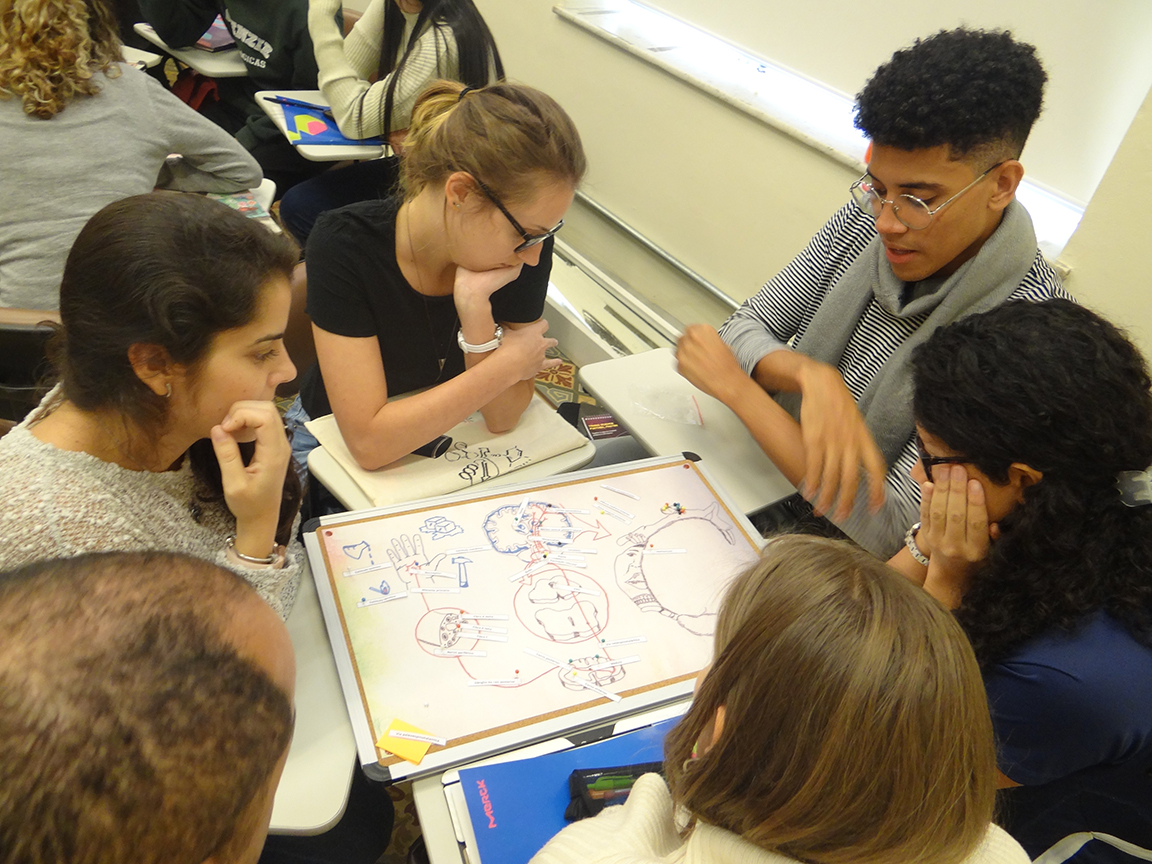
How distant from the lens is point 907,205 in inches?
52.8

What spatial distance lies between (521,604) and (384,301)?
68cm

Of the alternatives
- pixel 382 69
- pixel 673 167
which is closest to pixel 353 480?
pixel 382 69

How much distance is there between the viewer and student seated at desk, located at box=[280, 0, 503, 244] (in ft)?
7.71

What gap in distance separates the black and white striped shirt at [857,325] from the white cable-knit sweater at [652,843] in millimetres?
610

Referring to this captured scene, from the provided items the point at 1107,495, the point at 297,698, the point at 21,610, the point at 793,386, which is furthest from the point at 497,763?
the point at 793,386

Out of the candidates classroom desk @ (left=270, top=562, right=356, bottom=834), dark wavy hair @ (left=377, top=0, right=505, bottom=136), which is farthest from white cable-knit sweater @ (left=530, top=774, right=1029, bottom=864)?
dark wavy hair @ (left=377, top=0, right=505, bottom=136)

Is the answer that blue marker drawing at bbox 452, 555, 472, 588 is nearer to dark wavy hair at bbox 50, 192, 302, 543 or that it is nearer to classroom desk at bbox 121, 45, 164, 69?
dark wavy hair at bbox 50, 192, 302, 543

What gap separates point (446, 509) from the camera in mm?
1255

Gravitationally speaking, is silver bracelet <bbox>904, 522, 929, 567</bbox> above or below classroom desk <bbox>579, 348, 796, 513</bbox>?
above

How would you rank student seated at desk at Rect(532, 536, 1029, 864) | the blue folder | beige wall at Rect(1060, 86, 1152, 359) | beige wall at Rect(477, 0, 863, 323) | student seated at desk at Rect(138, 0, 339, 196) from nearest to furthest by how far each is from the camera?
student seated at desk at Rect(532, 536, 1029, 864) → the blue folder → beige wall at Rect(1060, 86, 1152, 359) → beige wall at Rect(477, 0, 863, 323) → student seated at desk at Rect(138, 0, 339, 196)

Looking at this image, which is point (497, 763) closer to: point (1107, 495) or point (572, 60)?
point (1107, 495)

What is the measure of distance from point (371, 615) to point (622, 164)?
98.5 inches

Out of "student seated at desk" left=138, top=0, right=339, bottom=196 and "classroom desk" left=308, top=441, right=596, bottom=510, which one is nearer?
"classroom desk" left=308, top=441, right=596, bottom=510

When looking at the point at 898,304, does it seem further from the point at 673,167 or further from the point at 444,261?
the point at 673,167
